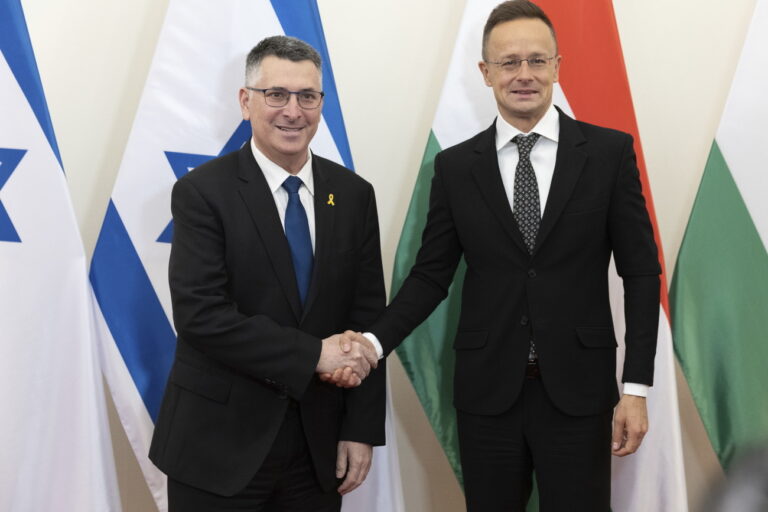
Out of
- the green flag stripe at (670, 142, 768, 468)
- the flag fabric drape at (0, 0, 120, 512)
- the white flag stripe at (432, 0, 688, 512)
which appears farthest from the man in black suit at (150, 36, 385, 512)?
the green flag stripe at (670, 142, 768, 468)

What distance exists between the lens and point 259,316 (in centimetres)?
175

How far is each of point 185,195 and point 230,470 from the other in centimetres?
62

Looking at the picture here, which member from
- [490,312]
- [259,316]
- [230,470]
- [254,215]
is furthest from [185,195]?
[490,312]

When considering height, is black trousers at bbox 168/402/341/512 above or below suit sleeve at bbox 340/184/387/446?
below

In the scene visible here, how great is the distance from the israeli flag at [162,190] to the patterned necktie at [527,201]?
773 mm

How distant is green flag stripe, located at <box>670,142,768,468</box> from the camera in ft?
7.44

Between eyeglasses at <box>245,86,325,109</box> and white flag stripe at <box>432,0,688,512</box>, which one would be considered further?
white flag stripe at <box>432,0,688,512</box>

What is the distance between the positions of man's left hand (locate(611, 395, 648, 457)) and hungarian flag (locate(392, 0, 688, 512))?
484 millimetres

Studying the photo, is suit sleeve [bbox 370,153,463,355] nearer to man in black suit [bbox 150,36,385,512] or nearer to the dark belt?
man in black suit [bbox 150,36,385,512]

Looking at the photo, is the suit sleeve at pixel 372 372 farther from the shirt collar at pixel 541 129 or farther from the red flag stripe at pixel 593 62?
the red flag stripe at pixel 593 62

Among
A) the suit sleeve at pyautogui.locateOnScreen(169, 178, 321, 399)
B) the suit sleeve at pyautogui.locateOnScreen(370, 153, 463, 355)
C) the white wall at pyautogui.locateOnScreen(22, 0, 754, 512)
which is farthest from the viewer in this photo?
the white wall at pyautogui.locateOnScreen(22, 0, 754, 512)

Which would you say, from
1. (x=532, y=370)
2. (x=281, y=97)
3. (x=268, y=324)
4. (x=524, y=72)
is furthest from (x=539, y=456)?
(x=281, y=97)

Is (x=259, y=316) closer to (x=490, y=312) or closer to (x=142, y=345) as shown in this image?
(x=490, y=312)

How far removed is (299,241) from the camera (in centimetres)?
184
